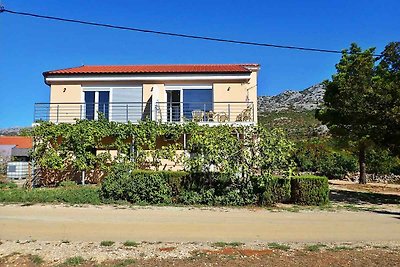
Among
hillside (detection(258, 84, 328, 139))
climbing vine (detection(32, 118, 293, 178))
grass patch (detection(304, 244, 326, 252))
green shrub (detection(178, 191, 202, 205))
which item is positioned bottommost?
grass patch (detection(304, 244, 326, 252))

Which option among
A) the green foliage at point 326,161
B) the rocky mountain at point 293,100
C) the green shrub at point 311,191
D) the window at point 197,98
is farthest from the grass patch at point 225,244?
the rocky mountain at point 293,100

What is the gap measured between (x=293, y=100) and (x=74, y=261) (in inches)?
3472

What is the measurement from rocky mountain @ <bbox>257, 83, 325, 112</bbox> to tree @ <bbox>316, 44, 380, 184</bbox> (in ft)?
176

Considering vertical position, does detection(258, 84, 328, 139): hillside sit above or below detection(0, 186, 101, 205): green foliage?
above

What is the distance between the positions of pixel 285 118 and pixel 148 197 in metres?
57.7

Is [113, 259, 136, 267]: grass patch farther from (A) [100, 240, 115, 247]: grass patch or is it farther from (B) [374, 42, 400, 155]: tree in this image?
(B) [374, 42, 400, 155]: tree

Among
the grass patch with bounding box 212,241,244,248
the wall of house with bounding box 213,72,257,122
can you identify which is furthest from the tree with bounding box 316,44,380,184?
the grass patch with bounding box 212,241,244,248

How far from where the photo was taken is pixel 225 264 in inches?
239

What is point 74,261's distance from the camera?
6.11 metres

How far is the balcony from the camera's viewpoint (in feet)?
66.5

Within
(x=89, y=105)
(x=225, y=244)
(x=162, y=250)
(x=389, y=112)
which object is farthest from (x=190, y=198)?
(x=89, y=105)

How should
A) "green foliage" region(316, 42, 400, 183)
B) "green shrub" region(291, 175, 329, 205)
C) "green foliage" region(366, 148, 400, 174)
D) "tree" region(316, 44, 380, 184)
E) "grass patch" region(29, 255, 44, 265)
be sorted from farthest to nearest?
"green foliage" region(366, 148, 400, 174)
"tree" region(316, 44, 380, 184)
"green foliage" region(316, 42, 400, 183)
"green shrub" region(291, 175, 329, 205)
"grass patch" region(29, 255, 44, 265)

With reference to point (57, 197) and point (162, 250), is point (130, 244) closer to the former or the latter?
point (162, 250)

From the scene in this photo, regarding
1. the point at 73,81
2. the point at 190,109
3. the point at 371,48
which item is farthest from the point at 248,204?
the point at 371,48
